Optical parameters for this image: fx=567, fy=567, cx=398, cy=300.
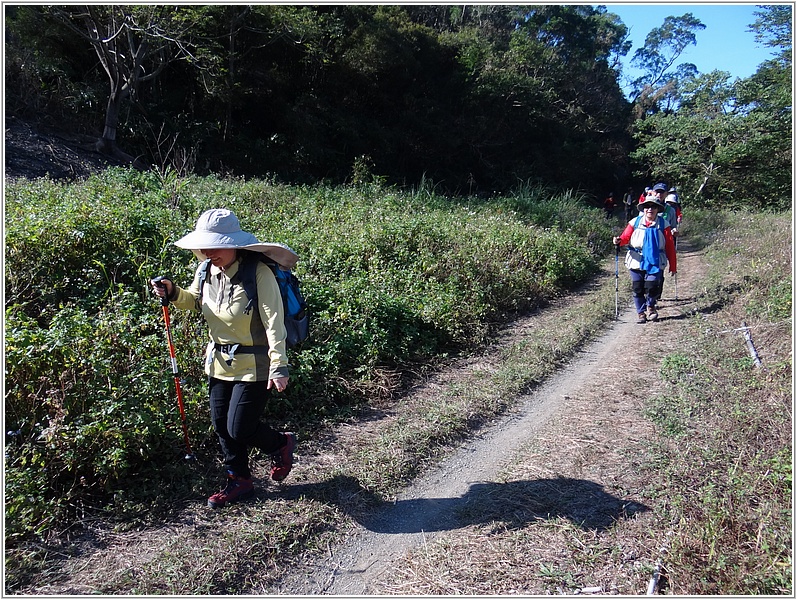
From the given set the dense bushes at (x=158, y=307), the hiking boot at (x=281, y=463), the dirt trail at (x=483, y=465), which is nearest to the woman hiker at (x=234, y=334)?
the hiking boot at (x=281, y=463)

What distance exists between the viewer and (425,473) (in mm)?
4211

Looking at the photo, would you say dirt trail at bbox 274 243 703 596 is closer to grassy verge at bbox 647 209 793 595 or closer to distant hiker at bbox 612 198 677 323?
grassy verge at bbox 647 209 793 595

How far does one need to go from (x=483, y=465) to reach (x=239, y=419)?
190cm

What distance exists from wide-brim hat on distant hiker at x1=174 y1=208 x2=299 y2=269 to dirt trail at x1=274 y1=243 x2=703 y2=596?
1.83 m

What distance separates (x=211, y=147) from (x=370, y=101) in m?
7.60

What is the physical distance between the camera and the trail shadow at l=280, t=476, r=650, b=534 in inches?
141

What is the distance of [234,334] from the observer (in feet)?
11.5

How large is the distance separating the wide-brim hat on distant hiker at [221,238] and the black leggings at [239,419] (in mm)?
818

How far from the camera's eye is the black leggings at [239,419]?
138 inches

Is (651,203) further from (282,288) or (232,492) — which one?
(232,492)

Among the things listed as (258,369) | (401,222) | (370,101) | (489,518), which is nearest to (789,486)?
(489,518)

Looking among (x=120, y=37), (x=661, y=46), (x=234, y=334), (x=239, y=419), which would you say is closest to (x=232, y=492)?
(x=239, y=419)

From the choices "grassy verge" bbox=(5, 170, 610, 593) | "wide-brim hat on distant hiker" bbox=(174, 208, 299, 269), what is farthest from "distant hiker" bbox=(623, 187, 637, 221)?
"wide-brim hat on distant hiker" bbox=(174, 208, 299, 269)

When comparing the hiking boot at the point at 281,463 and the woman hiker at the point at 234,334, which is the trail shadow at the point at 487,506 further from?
the woman hiker at the point at 234,334
